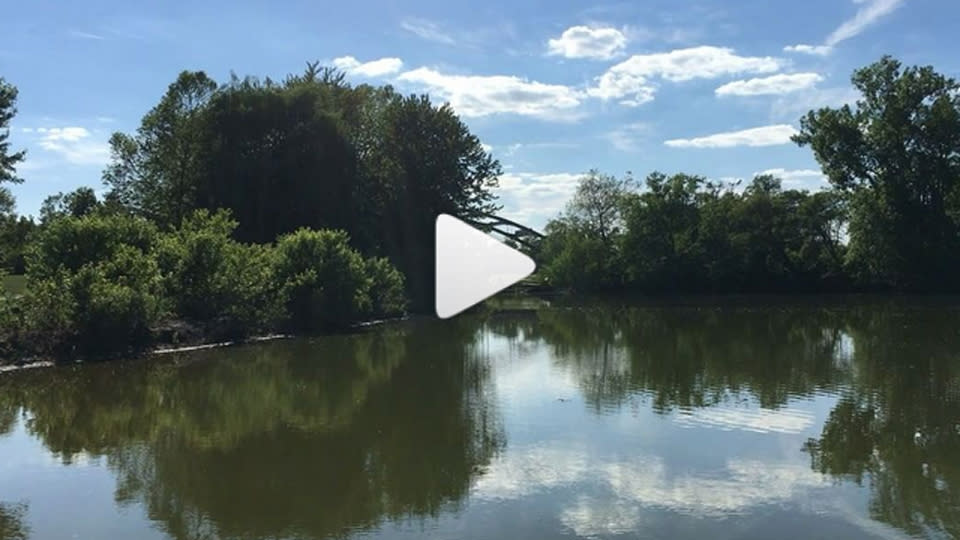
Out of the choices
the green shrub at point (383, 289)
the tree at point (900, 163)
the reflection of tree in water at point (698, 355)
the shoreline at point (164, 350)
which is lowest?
the reflection of tree in water at point (698, 355)

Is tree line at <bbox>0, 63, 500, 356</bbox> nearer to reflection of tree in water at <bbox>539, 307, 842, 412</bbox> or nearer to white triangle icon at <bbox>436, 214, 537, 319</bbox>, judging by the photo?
white triangle icon at <bbox>436, 214, 537, 319</bbox>

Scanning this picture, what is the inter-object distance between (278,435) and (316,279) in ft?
60.2

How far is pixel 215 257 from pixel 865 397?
66.1 feet

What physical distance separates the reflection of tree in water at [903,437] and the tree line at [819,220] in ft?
102

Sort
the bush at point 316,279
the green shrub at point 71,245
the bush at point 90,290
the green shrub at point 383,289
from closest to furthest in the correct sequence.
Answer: the bush at point 90,290
the green shrub at point 71,245
the bush at point 316,279
the green shrub at point 383,289

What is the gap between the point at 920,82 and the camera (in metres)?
49.0

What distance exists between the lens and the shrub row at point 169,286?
2064cm

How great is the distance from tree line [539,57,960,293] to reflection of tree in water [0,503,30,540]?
50.6 m

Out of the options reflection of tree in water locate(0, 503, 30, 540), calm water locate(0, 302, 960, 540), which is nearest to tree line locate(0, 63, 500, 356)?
calm water locate(0, 302, 960, 540)

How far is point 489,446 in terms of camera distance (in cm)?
1153

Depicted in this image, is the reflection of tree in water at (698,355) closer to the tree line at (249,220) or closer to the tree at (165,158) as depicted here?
the tree line at (249,220)

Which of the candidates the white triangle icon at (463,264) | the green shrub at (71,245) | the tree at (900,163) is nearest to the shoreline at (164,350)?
the green shrub at (71,245)

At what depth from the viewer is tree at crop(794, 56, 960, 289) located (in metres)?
49.0

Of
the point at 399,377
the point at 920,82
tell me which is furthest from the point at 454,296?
the point at 920,82
